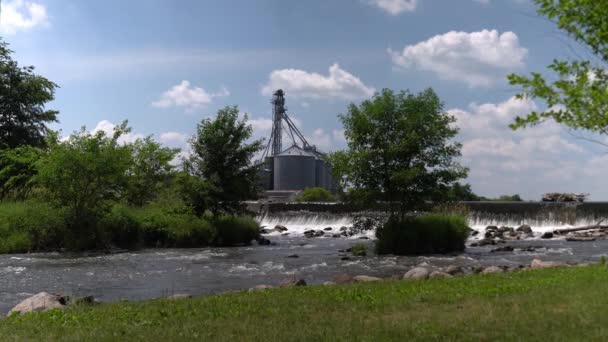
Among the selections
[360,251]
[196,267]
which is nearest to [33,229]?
[196,267]

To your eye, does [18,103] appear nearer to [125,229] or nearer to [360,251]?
[125,229]

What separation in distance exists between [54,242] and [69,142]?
469 centimetres

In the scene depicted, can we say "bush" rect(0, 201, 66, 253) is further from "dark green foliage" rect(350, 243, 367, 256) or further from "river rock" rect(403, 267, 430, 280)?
"river rock" rect(403, 267, 430, 280)

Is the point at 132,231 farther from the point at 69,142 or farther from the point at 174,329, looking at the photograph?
the point at 174,329

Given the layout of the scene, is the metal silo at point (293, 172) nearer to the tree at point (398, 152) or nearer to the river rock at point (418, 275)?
the tree at point (398, 152)

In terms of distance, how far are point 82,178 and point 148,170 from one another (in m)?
10.4

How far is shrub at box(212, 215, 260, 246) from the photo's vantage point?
2848cm

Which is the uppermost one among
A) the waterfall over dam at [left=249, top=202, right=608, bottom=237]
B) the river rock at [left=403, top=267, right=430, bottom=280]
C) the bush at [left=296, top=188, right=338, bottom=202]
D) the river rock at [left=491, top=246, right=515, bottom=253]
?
the bush at [left=296, top=188, right=338, bottom=202]

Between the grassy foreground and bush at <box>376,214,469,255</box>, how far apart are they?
12380 mm

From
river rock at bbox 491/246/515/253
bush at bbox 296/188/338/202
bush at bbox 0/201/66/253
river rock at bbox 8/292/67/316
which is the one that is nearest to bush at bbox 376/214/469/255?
river rock at bbox 491/246/515/253

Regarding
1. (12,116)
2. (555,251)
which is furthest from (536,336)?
(12,116)

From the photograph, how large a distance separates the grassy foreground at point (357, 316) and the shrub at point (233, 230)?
18.2 meters

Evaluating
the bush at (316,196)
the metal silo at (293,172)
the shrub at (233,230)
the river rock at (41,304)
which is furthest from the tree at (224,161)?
the metal silo at (293,172)

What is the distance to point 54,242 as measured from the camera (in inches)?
981
